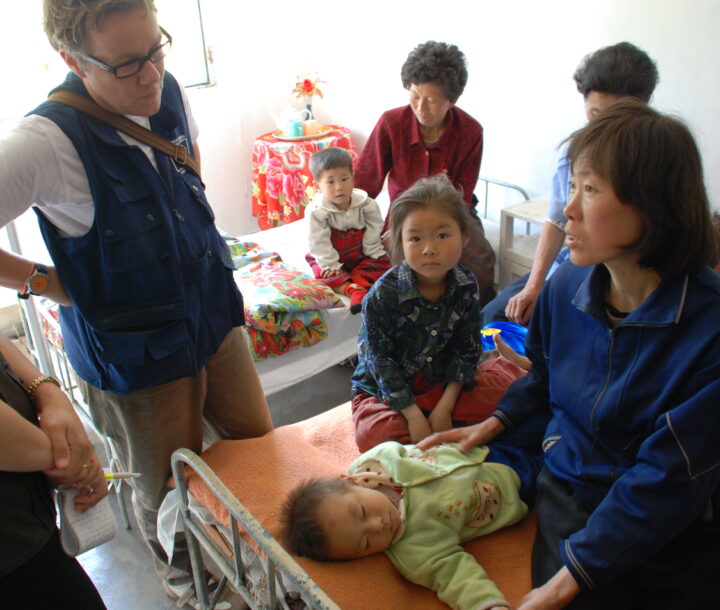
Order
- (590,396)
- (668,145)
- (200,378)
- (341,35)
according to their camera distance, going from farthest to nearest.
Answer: (341,35)
(200,378)
(590,396)
(668,145)

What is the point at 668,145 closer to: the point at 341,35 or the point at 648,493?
the point at 648,493

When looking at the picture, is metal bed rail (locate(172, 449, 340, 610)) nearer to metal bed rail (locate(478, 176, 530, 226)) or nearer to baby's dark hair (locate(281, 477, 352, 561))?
baby's dark hair (locate(281, 477, 352, 561))

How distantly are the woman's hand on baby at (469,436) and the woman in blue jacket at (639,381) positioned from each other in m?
0.27

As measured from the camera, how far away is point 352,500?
137cm

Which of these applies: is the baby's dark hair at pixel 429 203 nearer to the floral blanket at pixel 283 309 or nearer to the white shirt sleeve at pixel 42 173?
the white shirt sleeve at pixel 42 173

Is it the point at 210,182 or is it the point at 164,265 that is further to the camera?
the point at 210,182

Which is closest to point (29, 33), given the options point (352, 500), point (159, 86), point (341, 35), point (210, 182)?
point (210, 182)

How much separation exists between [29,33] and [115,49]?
10.2 feet

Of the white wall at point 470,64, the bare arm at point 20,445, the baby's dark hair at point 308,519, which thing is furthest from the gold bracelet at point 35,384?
the white wall at point 470,64

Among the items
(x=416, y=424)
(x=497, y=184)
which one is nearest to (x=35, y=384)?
(x=416, y=424)

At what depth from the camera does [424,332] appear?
6.02 feet

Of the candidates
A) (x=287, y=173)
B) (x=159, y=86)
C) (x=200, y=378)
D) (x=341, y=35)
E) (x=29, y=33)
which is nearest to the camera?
(x=159, y=86)

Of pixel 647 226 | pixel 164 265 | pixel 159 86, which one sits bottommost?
pixel 164 265

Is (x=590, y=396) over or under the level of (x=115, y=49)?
under
